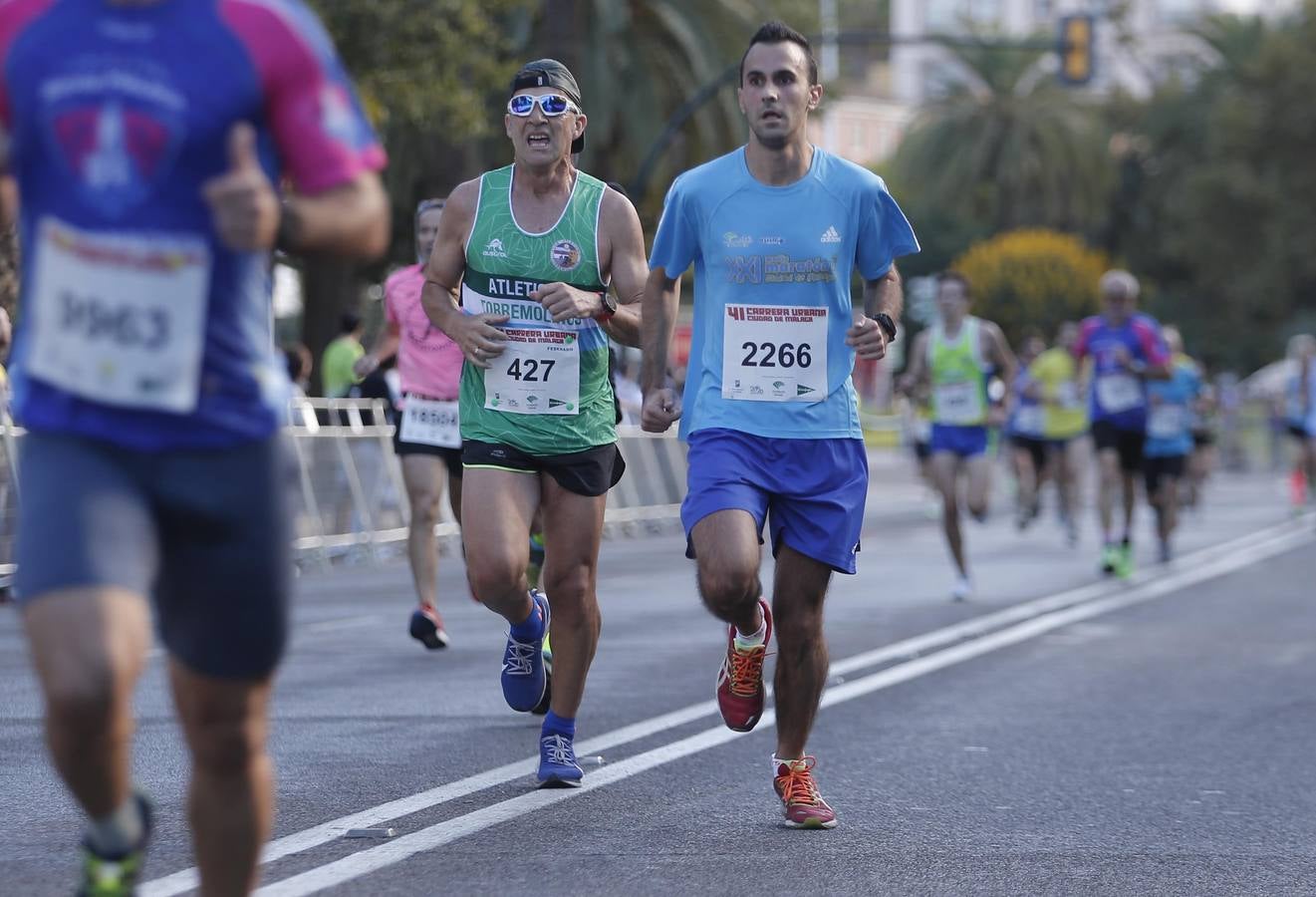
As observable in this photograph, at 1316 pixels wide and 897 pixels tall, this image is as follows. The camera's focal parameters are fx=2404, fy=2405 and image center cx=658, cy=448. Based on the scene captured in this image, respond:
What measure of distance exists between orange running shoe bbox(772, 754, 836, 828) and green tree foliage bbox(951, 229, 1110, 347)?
6214 centimetres

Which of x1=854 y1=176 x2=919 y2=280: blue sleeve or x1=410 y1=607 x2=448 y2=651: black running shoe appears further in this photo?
x1=410 y1=607 x2=448 y2=651: black running shoe

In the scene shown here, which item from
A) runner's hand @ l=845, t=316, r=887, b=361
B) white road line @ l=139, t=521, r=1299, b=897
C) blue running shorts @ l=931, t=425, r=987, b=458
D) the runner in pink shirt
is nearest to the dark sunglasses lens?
runner's hand @ l=845, t=316, r=887, b=361

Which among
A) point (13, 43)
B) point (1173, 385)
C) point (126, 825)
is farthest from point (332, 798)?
point (1173, 385)

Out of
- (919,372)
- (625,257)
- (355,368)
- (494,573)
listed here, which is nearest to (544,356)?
(625,257)

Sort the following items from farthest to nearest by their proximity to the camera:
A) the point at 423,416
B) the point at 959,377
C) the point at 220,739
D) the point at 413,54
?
1. the point at 413,54
2. the point at 959,377
3. the point at 423,416
4. the point at 220,739

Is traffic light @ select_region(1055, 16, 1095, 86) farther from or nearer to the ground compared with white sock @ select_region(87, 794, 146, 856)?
farther from the ground

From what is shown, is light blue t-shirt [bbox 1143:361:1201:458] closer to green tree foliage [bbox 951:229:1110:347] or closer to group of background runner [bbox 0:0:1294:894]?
group of background runner [bbox 0:0:1294:894]

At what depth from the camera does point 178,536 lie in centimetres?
→ 388

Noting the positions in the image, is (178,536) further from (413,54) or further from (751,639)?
(413,54)

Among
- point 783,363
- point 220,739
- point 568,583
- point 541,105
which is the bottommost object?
point 568,583

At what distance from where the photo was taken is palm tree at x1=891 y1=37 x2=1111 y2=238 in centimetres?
5866

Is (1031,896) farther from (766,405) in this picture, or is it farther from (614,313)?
(614,313)

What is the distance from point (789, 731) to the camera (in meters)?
6.59

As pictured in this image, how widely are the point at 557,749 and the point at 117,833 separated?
3.23 meters
